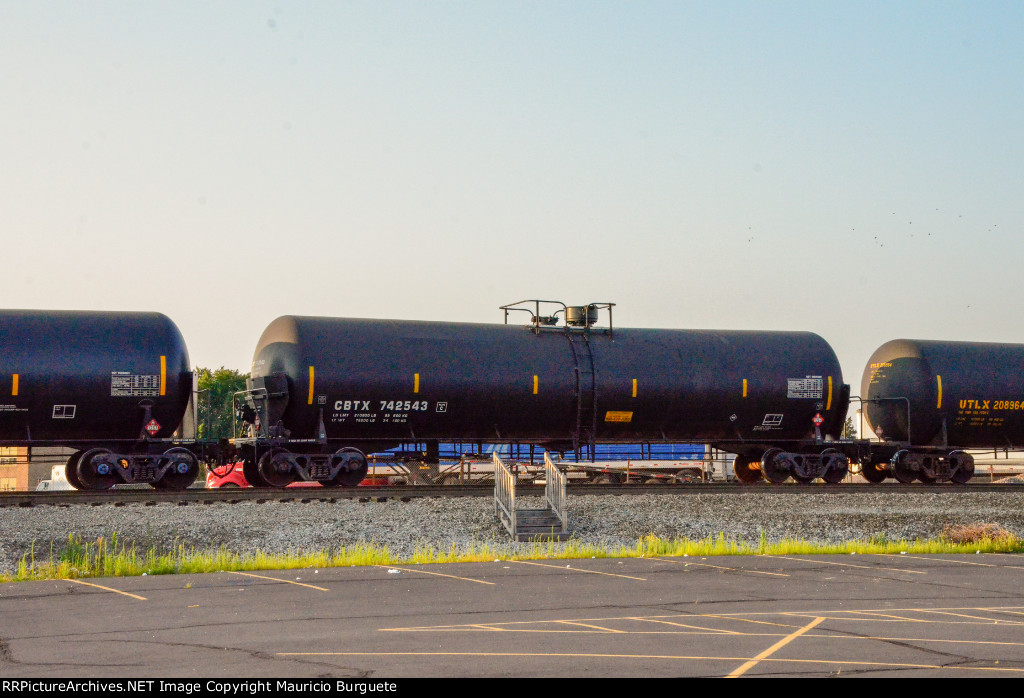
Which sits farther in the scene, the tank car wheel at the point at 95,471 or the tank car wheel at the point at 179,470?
the tank car wheel at the point at 179,470

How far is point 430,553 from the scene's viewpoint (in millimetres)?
16750

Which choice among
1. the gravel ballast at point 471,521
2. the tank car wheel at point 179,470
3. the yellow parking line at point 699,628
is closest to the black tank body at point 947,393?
the gravel ballast at point 471,521

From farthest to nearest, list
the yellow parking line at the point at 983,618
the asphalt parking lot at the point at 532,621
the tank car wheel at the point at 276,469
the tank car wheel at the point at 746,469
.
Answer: the tank car wheel at the point at 746,469
the tank car wheel at the point at 276,469
the yellow parking line at the point at 983,618
the asphalt parking lot at the point at 532,621

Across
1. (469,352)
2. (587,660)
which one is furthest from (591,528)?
(587,660)

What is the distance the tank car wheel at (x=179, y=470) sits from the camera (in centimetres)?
2125

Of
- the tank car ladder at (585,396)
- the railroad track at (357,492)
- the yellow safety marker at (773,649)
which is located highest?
the tank car ladder at (585,396)

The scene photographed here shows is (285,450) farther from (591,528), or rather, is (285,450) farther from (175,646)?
(175,646)

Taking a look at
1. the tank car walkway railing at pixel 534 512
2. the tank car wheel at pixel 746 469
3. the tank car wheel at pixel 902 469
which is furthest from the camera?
the tank car wheel at pixel 746 469

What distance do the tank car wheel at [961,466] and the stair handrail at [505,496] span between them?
38.5 feet

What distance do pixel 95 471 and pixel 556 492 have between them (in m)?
8.71

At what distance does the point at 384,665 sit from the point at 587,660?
1529 mm

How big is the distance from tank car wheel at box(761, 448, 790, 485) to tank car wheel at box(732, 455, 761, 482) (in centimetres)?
104

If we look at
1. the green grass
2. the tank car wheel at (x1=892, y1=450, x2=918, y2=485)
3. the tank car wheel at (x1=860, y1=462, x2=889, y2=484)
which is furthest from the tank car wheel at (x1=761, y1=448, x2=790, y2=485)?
the green grass

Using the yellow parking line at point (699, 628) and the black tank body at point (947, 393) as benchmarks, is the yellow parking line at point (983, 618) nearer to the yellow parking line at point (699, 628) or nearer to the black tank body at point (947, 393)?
the yellow parking line at point (699, 628)
